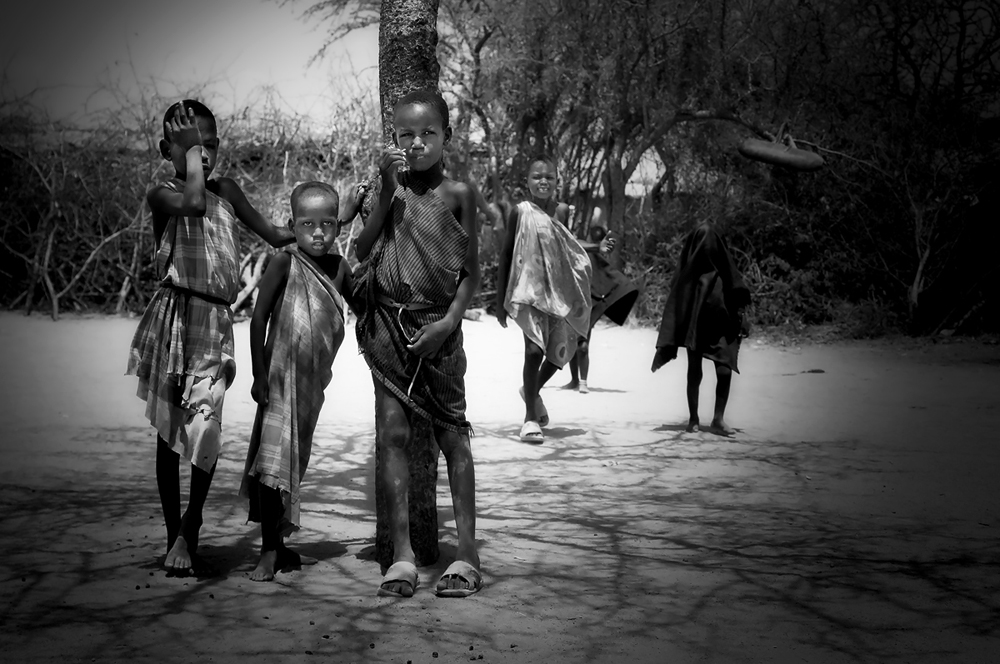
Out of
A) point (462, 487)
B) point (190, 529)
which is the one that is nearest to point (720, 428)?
point (462, 487)

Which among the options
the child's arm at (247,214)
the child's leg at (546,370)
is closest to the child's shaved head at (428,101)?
the child's arm at (247,214)

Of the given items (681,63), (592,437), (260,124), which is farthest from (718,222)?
(592,437)

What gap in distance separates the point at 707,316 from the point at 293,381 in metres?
4.05

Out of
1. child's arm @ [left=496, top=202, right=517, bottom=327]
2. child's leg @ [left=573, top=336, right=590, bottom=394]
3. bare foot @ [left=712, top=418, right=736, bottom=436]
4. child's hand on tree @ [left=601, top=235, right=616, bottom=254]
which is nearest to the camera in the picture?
bare foot @ [left=712, top=418, right=736, bottom=436]

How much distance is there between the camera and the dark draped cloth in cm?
714

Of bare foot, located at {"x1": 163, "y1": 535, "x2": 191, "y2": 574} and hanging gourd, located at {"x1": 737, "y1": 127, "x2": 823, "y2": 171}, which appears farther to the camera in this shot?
hanging gourd, located at {"x1": 737, "y1": 127, "x2": 823, "y2": 171}

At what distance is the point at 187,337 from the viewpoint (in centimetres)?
383

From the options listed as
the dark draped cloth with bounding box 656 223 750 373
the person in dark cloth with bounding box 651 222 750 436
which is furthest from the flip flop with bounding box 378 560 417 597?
the dark draped cloth with bounding box 656 223 750 373

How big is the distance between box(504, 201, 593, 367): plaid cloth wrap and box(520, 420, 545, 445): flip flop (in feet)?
1.77

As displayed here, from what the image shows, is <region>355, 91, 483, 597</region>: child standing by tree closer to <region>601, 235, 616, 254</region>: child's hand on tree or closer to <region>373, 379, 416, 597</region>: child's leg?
<region>373, 379, 416, 597</region>: child's leg

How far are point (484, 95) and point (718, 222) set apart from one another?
15.1 feet

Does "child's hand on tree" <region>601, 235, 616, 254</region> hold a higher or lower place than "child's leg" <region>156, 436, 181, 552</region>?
Result: higher

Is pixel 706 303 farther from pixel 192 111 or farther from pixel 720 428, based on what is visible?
pixel 192 111

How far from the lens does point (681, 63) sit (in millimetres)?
14719
